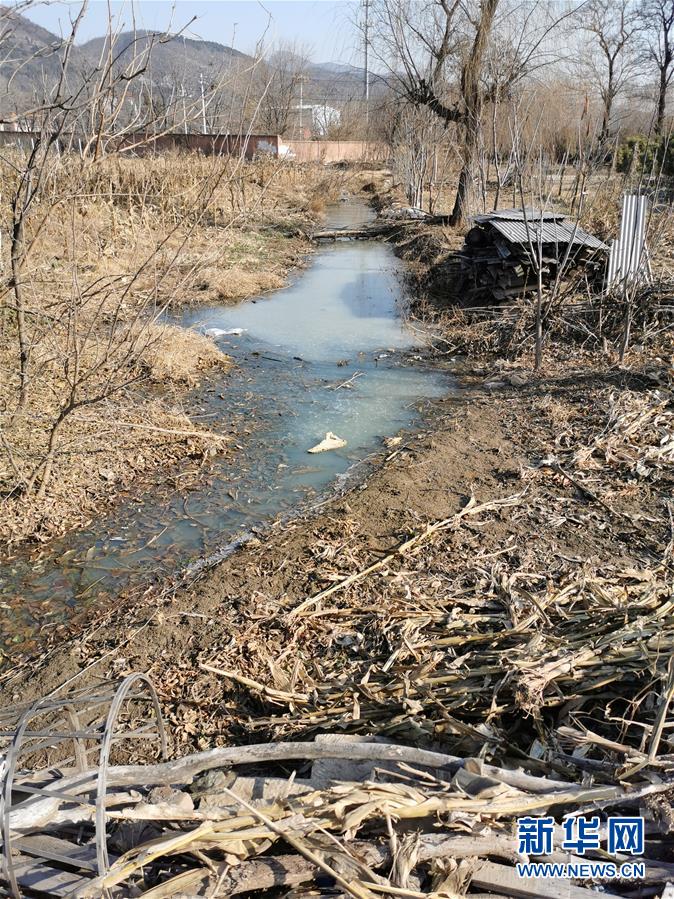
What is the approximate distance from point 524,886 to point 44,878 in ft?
4.70

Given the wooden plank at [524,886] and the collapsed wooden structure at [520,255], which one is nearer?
the wooden plank at [524,886]

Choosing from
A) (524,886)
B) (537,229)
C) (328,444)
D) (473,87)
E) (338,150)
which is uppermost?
(338,150)

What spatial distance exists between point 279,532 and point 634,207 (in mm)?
7556

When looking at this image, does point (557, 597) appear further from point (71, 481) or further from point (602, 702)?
point (71, 481)

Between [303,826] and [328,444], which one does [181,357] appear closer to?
[328,444]

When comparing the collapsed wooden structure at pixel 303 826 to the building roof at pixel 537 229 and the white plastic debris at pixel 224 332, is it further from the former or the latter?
the white plastic debris at pixel 224 332

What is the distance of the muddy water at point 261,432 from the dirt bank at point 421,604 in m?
0.39

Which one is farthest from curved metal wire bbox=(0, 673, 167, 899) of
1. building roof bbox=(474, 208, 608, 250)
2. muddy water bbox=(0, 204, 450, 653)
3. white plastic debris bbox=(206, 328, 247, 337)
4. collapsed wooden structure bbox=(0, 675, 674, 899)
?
building roof bbox=(474, 208, 608, 250)

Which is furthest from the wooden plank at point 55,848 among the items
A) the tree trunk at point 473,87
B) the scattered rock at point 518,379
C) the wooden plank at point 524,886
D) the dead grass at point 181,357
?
the tree trunk at point 473,87

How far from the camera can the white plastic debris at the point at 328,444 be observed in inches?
264

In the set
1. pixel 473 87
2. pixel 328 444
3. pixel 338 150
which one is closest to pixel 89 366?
pixel 328 444

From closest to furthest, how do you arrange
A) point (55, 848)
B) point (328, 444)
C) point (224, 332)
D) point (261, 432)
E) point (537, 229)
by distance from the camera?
point (55, 848), point (328, 444), point (261, 432), point (537, 229), point (224, 332)

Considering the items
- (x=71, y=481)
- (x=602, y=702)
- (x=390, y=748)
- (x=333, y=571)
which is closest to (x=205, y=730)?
(x=390, y=748)

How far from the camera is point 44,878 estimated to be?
1.99 meters
